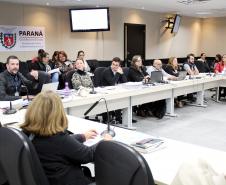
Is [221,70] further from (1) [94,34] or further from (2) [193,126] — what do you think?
(1) [94,34]

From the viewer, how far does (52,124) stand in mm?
1712

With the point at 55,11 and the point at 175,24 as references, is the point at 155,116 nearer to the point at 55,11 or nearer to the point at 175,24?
the point at 55,11

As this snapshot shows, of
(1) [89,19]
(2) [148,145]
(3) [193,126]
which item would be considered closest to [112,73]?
(3) [193,126]

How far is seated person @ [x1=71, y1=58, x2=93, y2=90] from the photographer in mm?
4770

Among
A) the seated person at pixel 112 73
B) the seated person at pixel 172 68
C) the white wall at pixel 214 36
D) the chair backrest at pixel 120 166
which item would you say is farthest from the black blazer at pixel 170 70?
the white wall at pixel 214 36

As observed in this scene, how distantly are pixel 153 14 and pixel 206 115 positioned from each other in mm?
5633

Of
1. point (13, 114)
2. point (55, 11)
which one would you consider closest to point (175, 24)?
point (55, 11)

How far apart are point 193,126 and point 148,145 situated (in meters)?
3.29

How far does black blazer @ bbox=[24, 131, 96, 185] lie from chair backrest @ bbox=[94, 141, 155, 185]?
1.07ft

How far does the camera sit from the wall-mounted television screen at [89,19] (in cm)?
839

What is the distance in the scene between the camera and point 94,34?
9.18 meters

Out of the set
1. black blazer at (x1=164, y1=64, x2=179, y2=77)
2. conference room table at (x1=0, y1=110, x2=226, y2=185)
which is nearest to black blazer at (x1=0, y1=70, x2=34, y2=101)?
conference room table at (x1=0, y1=110, x2=226, y2=185)

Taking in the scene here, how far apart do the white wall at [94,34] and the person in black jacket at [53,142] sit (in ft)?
21.1

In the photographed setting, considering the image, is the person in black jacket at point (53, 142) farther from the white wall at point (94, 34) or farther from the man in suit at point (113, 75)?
the white wall at point (94, 34)
